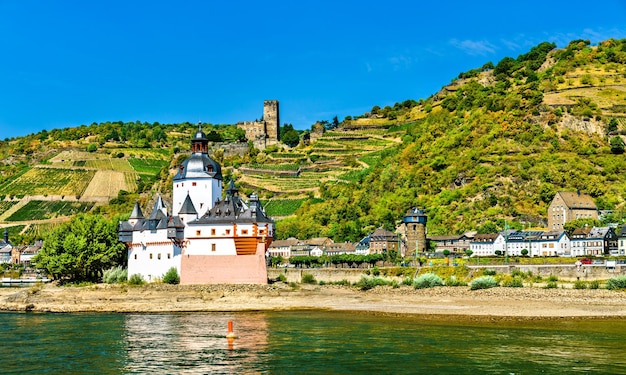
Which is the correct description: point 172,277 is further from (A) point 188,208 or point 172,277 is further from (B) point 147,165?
(B) point 147,165

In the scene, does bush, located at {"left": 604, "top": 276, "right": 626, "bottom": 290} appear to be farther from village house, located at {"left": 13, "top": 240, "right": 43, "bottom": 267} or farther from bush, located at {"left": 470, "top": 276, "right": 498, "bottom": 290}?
village house, located at {"left": 13, "top": 240, "right": 43, "bottom": 267}

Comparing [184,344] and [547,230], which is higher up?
[547,230]

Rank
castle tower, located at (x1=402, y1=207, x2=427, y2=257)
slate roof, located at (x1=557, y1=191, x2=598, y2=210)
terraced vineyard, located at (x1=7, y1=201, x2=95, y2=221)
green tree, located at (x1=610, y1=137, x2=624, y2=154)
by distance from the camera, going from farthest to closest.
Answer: terraced vineyard, located at (x1=7, y1=201, x2=95, y2=221) < green tree, located at (x1=610, y1=137, x2=624, y2=154) < slate roof, located at (x1=557, y1=191, x2=598, y2=210) < castle tower, located at (x1=402, y1=207, x2=427, y2=257)

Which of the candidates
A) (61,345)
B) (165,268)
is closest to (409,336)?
(61,345)

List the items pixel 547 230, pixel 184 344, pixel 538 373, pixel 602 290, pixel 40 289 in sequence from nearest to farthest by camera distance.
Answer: pixel 538 373, pixel 184 344, pixel 602 290, pixel 40 289, pixel 547 230

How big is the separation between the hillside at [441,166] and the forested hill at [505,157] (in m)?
0.20

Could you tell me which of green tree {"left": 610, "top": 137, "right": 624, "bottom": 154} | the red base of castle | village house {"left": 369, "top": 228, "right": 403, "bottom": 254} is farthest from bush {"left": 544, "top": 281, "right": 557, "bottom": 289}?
green tree {"left": 610, "top": 137, "right": 624, "bottom": 154}

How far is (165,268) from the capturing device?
209 feet

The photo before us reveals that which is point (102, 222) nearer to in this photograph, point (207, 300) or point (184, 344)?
point (207, 300)

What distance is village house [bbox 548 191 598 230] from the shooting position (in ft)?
278

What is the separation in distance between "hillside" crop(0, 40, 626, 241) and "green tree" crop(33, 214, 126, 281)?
40.3 m

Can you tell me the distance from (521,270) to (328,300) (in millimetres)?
15800

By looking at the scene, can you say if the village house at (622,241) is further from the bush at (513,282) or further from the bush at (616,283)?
the bush at (616,283)

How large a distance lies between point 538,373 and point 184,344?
16564 mm
